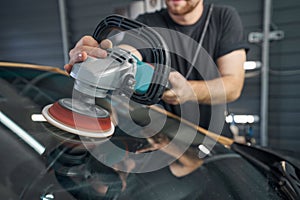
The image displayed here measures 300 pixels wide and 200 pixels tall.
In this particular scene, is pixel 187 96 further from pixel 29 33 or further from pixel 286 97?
pixel 29 33

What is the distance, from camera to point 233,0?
7.73 ft

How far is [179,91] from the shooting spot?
427 millimetres

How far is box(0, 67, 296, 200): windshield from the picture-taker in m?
0.50

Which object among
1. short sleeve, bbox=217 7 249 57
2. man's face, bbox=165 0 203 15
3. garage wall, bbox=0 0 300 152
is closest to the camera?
man's face, bbox=165 0 203 15

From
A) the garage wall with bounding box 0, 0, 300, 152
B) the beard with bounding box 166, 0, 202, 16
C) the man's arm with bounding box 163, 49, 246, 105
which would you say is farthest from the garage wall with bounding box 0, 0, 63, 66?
the man's arm with bounding box 163, 49, 246, 105

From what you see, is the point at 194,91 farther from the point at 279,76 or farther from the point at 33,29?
the point at 33,29

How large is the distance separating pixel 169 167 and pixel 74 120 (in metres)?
0.33

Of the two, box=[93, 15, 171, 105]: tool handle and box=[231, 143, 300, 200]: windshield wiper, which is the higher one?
box=[93, 15, 171, 105]: tool handle

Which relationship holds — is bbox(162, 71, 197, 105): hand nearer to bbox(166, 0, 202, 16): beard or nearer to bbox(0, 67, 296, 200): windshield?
bbox(0, 67, 296, 200): windshield

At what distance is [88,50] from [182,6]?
0.66 metres

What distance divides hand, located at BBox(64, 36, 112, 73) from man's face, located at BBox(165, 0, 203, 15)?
0.59 m

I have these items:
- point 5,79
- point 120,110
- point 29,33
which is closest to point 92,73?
point 120,110

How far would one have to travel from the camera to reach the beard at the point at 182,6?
0.89 m

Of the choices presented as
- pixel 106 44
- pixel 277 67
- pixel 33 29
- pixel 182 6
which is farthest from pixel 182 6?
pixel 33 29
